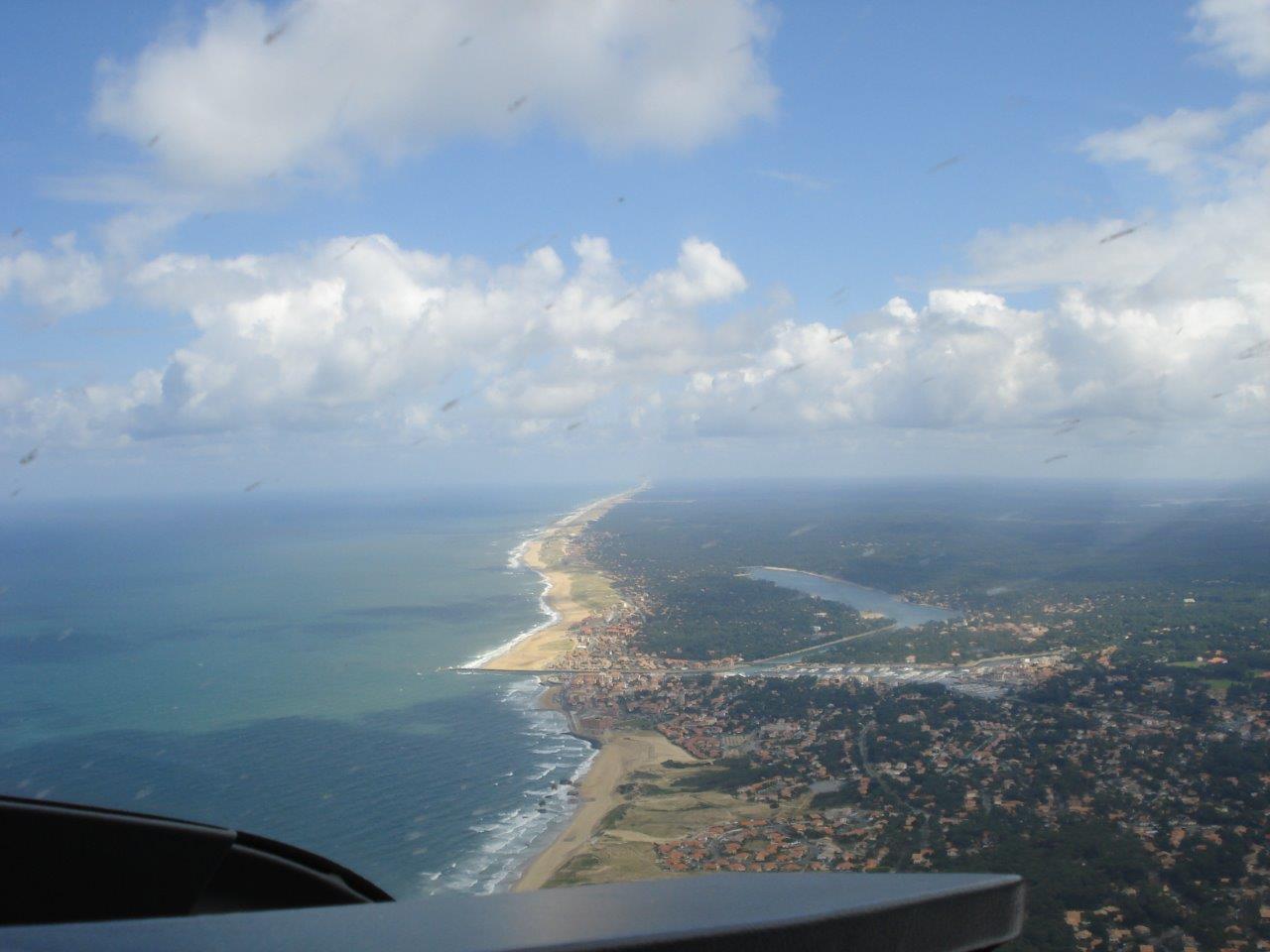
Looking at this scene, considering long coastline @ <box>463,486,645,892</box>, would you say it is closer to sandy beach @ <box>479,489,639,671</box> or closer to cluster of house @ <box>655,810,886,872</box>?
sandy beach @ <box>479,489,639,671</box>

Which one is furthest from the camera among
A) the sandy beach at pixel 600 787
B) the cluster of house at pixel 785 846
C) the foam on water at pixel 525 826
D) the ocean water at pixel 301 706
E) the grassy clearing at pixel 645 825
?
the ocean water at pixel 301 706

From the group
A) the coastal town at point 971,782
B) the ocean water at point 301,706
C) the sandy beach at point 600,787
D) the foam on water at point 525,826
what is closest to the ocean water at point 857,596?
the coastal town at point 971,782

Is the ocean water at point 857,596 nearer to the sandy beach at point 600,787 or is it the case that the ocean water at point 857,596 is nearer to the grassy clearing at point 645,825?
the sandy beach at point 600,787

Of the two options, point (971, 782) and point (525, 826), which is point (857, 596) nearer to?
point (971, 782)

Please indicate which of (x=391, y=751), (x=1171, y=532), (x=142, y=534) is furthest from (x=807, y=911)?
(x=142, y=534)

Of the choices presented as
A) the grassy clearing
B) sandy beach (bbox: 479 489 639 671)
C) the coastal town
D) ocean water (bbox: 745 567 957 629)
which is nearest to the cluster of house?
the coastal town

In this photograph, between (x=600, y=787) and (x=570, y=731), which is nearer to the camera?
(x=600, y=787)

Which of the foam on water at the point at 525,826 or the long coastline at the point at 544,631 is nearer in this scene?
the foam on water at the point at 525,826

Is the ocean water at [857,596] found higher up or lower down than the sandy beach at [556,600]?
lower down

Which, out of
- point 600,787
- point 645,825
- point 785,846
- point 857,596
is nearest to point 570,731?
point 600,787
